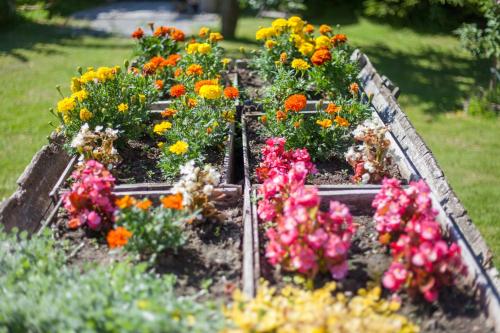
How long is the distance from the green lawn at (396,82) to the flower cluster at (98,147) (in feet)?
5.84

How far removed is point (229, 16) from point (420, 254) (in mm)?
7930

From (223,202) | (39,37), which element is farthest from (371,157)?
(39,37)

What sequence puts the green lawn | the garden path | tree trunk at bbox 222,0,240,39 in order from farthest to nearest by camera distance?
the garden path
tree trunk at bbox 222,0,240,39
the green lawn

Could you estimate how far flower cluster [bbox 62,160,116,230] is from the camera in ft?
8.63

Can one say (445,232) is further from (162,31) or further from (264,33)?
(162,31)

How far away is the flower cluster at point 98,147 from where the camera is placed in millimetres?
3088

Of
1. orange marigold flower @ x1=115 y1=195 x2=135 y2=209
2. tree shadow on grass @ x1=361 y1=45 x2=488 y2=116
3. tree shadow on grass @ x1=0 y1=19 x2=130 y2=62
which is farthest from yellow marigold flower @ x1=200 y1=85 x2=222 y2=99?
tree shadow on grass @ x1=0 y1=19 x2=130 y2=62

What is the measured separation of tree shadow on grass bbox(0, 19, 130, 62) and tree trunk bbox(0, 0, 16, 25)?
142mm

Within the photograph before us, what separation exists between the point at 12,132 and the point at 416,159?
420 cm

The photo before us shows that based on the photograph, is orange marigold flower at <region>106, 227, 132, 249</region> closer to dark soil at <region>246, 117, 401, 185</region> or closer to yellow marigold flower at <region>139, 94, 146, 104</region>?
dark soil at <region>246, 117, 401, 185</region>

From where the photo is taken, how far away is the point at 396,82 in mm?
7949

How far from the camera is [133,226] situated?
2371 mm

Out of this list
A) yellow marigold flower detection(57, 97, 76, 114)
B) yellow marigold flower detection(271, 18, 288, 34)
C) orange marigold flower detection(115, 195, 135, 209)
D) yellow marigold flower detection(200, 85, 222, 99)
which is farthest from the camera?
yellow marigold flower detection(271, 18, 288, 34)

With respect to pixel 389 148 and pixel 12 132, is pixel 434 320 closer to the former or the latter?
pixel 389 148
